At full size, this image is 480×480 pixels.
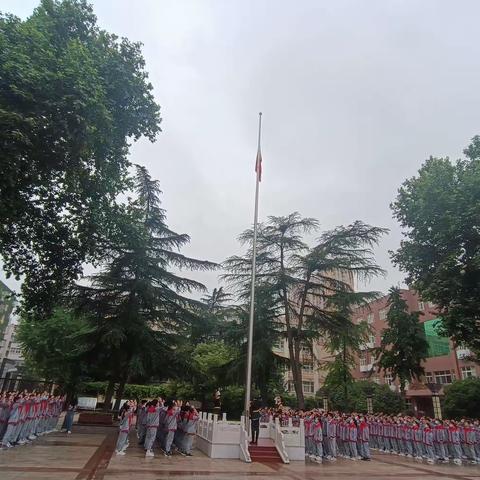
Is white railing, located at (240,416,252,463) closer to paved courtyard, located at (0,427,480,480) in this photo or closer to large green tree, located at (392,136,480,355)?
paved courtyard, located at (0,427,480,480)

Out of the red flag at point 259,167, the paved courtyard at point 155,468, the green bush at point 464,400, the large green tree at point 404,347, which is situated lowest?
the paved courtyard at point 155,468

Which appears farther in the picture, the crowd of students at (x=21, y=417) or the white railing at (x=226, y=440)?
the white railing at (x=226, y=440)

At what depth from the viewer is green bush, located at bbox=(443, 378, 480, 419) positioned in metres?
28.5

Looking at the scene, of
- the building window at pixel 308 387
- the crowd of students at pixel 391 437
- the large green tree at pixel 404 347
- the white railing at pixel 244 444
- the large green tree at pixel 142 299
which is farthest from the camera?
the building window at pixel 308 387

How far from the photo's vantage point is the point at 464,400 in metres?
28.7

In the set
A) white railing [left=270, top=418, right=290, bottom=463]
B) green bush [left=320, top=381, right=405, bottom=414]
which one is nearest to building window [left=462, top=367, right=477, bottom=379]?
green bush [left=320, top=381, right=405, bottom=414]

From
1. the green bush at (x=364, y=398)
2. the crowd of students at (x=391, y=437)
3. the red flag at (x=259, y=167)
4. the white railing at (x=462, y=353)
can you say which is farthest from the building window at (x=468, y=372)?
the red flag at (x=259, y=167)

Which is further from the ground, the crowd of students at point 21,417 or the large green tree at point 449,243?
the large green tree at point 449,243

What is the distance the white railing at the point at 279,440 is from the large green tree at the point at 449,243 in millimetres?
8870

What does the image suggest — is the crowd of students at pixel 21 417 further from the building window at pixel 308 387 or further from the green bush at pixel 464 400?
the building window at pixel 308 387

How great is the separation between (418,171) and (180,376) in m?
17.0

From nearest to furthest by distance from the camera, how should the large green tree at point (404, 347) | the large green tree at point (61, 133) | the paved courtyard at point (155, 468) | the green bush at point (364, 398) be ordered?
the paved courtyard at point (155, 468)
the large green tree at point (61, 133)
the large green tree at point (404, 347)
the green bush at point (364, 398)

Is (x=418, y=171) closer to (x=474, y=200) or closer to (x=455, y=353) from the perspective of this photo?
(x=474, y=200)

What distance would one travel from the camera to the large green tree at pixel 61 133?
11062 mm
